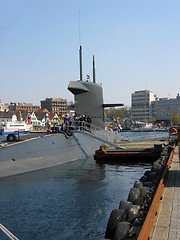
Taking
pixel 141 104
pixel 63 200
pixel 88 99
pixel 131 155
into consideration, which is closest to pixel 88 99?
pixel 88 99

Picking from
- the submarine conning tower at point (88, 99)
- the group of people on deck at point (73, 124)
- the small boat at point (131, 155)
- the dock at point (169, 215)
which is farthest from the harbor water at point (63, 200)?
the submarine conning tower at point (88, 99)

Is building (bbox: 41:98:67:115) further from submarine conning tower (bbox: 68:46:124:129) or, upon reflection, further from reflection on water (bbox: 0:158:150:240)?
reflection on water (bbox: 0:158:150:240)

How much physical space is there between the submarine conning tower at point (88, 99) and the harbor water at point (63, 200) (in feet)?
20.5

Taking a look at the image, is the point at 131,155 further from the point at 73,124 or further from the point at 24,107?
the point at 24,107

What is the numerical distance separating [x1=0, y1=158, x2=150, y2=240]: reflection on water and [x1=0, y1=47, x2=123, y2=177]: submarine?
74 cm

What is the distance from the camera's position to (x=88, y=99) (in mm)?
24578

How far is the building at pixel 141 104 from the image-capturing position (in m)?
165

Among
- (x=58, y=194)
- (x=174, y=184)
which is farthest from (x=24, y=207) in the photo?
(x=174, y=184)

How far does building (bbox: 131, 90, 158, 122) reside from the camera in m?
165

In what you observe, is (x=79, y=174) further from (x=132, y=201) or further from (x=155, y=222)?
(x=155, y=222)

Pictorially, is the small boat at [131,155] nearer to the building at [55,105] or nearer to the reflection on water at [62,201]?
the reflection on water at [62,201]

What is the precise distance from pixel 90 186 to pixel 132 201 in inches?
228

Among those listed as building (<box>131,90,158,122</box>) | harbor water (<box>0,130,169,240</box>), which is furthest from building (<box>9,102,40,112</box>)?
harbor water (<box>0,130,169,240</box>)

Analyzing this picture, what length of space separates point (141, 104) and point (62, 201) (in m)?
160
